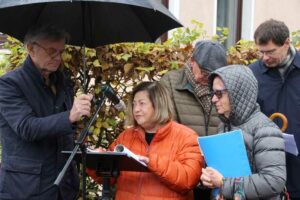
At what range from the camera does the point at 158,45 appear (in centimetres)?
463

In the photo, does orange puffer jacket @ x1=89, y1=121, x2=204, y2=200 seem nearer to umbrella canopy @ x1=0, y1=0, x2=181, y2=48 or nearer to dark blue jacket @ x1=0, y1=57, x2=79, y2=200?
dark blue jacket @ x1=0, y1=57, x2=79, y2=200

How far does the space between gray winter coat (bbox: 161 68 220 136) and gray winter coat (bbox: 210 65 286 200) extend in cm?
55

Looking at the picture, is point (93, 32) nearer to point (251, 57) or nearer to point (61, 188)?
point (61, 188)

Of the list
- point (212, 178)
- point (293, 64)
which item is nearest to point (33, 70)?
point (212, 178)

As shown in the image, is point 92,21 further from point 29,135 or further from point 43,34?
point 29,135

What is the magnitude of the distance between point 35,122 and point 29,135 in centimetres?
8

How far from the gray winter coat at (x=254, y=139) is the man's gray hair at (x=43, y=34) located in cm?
103

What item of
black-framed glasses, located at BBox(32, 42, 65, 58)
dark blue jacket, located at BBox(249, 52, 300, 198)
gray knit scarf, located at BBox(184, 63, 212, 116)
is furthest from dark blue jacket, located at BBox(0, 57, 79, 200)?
dark blue jacket, located at BBox(249, 52, 300, 198)

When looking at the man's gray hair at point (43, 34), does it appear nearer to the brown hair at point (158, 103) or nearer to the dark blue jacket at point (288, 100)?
the brown hair at point (158, 103)

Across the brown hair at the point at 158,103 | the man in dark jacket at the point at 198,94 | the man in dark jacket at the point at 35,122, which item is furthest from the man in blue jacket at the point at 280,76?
the man in dark jacket at the point at 35,122

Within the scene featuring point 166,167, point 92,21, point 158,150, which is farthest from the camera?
point 92,21

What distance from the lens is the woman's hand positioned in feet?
10.3

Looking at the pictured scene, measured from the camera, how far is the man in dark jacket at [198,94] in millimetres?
3799

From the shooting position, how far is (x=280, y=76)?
3.82 meters
